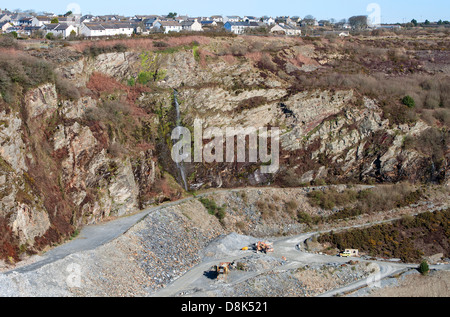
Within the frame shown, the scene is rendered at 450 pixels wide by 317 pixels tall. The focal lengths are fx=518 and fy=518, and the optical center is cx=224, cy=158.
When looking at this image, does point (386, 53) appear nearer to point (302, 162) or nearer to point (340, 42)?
point (340, 42)

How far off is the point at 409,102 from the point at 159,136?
84.8 ft

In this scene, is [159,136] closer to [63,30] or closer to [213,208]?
[213,208]

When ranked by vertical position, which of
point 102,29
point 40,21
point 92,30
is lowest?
point 92,30

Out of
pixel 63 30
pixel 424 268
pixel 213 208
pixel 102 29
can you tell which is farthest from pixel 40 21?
pixel 424 268

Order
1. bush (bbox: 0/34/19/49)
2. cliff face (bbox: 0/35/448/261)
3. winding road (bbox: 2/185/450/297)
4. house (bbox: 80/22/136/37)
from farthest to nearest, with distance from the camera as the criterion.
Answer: house (bbox: 80/22/136/37)
bush (bbox: 0/34/19/49)
cliff face (bbox: 0/35/448/261)
winding road (bbox: 2/185/450/297)

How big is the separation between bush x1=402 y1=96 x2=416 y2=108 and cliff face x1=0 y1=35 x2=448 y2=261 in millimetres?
3258

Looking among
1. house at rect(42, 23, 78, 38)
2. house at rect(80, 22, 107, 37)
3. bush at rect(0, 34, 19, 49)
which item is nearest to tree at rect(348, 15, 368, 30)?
house at rect(80, 22, 107, 37)

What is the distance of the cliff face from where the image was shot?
3434 centimetres

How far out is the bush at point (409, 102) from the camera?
173 feet

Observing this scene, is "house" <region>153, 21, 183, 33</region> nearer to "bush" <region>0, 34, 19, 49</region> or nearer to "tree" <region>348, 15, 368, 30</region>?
"bush" <region>0, 34, 19, 49</region>

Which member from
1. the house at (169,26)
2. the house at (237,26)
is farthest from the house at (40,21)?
the house at (237,26)

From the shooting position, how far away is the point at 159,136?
46.1 m

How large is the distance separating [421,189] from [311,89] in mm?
14167

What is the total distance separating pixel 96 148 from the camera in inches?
1554
